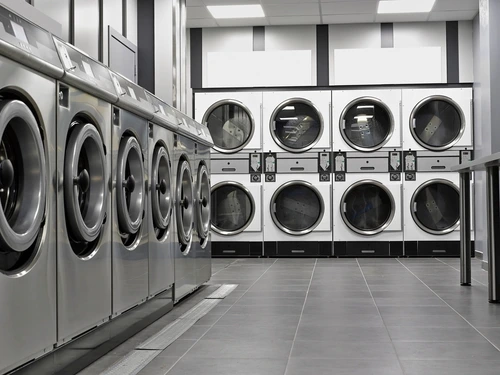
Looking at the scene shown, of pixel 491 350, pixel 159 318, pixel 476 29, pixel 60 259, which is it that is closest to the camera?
pixel 60 259

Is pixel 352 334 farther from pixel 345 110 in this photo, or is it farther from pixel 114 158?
pixel 345 110

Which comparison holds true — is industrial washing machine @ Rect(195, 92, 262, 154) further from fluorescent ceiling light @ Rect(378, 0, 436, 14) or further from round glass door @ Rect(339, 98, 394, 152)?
fluorescent ceiling light @ Rect(378, 0, 436, 14)

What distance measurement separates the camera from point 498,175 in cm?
412

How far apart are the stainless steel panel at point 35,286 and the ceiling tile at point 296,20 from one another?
572cm

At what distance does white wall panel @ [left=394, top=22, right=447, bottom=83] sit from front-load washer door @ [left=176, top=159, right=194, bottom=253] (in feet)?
13.6

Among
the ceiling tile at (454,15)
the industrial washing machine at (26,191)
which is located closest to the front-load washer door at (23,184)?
the industrial washing machine at (26,191)

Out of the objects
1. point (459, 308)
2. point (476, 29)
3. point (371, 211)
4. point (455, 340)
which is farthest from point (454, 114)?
point (455, 340)

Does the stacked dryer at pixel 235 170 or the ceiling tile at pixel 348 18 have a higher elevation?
the ceiling tile at pixel 348 18

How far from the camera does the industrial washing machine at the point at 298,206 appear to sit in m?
7.49

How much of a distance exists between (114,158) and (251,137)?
4848 millimetres

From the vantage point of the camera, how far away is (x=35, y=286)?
1.93 m

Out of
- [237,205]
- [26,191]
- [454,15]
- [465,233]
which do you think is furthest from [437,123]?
[26,191]

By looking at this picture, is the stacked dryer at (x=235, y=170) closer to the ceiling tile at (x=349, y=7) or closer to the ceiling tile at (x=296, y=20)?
the ceiling tile at (x=296, y=20)

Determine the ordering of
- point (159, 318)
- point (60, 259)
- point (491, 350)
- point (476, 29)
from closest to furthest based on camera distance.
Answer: point (60, 259) → point (491, 350) → point (159, 318) → point (476, 29)
